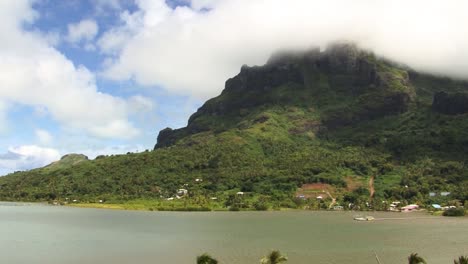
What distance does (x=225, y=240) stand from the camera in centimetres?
9725

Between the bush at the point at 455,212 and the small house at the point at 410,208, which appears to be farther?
the small house at the point at 410,208

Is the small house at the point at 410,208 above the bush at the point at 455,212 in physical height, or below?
above

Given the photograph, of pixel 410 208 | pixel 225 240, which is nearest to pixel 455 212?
pixel 410 208

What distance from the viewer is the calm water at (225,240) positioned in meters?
79.2

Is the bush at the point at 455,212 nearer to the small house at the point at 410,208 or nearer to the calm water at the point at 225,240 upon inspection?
the small house at the point at 410,208

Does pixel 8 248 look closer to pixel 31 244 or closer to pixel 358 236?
pixel 31 244

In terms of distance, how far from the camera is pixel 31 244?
92.5 metres

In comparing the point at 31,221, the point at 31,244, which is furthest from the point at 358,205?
the point at 31,244

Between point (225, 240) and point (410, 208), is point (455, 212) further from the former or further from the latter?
point (225, 240)

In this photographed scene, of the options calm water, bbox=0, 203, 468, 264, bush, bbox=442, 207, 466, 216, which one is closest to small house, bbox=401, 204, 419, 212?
bush, bbox=442, 207, 466, 216

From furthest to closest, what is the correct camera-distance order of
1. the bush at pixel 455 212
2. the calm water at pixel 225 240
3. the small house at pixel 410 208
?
the small house at pixel 410 208, the bush at pixel 455 212, the calm water at pixel 225 240

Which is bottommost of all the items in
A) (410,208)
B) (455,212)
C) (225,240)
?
(225,240)

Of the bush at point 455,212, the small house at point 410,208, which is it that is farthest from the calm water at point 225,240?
the small house at point 410,208

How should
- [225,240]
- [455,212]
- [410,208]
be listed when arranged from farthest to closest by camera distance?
[410,208]
[455,212]
[225,240]
